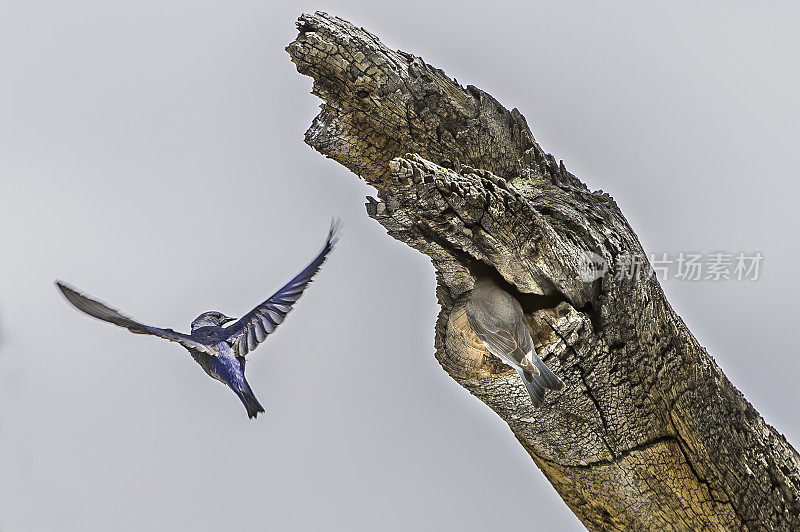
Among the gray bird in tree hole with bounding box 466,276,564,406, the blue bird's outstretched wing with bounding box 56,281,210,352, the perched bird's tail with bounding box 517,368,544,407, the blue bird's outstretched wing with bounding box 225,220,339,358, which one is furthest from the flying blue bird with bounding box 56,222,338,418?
the perched bird's tail with bounding box 517,368,544,407

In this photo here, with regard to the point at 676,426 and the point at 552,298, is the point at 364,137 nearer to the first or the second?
the point at 552,298

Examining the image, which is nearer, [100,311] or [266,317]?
[100,311]

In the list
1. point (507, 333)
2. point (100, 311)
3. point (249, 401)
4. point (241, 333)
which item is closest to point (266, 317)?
point (241, 333)

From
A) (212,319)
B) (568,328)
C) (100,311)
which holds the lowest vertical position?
(100,311)

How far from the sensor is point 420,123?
194 cm

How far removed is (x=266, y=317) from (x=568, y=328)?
23.2 inches

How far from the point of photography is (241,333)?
5.57ft

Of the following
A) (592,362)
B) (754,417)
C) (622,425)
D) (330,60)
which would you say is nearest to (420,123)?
(330,60)

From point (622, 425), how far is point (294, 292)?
0.73m

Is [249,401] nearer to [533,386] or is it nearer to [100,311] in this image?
[100,311]

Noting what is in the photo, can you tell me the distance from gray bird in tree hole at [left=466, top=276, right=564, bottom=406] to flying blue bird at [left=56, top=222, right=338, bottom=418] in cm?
32

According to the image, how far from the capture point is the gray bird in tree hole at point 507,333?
156cm

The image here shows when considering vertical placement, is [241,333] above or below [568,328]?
below

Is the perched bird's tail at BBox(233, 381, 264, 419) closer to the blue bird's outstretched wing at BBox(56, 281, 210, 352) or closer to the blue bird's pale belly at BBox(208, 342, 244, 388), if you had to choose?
the blue bird's pale belly at BBox(208, 342, 244, 388)
